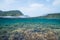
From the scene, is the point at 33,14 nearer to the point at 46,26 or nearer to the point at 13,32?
the point at 46,26

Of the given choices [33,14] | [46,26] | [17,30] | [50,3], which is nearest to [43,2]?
[50,3]

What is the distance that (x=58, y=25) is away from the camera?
1.57 metres

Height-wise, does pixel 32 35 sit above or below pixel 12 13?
below

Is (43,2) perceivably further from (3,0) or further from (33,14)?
(3,0)

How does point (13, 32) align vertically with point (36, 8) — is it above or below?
below

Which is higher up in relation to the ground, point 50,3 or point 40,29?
point 50,3

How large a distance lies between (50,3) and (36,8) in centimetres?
25

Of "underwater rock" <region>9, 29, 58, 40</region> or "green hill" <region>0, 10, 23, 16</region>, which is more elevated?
"green hill" <region>0, 10, 23, 16</region>

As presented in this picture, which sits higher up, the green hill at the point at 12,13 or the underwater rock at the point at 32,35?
the green hill at the point at 12,13

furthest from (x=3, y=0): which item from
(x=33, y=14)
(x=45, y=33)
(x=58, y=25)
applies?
(x=58, y=25)

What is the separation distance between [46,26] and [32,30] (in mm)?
240

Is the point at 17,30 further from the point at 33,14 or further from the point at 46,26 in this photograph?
the point at 46,26

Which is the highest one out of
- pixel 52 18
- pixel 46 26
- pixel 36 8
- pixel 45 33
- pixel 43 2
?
pixel 43 2

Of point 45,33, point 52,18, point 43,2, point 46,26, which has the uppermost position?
point 43,2
